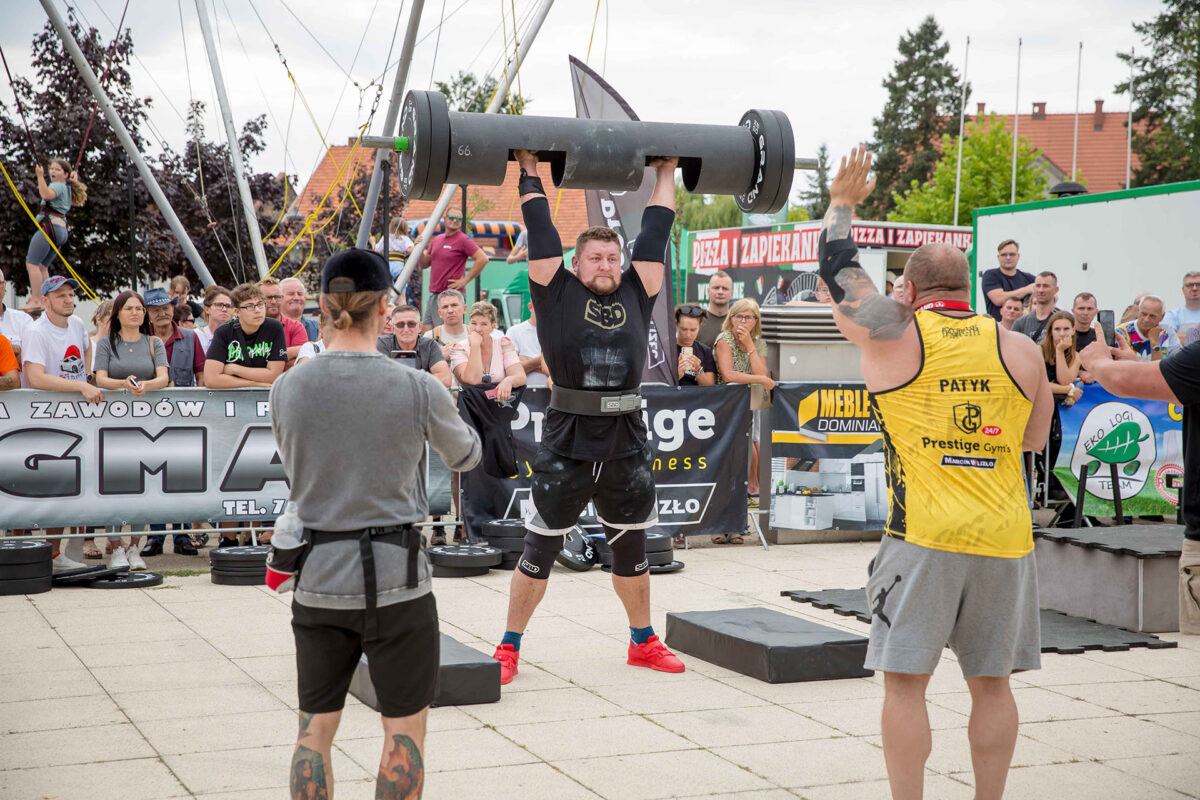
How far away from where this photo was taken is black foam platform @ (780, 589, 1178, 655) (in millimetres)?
6223

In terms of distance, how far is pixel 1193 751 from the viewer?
452cm

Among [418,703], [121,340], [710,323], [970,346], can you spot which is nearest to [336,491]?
[418,703]

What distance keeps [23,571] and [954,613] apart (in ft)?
20.3

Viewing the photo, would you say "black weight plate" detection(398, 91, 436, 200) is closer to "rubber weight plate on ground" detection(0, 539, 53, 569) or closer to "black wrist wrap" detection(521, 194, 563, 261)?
"black wrist wrap" detection(521, 194, 563, 261)

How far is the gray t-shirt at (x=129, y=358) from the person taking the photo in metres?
8.30

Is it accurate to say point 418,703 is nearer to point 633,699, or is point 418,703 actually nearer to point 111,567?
point 633,699

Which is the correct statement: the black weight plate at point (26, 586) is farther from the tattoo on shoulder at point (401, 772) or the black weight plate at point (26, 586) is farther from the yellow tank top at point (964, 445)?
the yellow tank top at point (964, 445)

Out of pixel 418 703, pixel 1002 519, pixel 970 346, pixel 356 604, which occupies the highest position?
pixel 970 346

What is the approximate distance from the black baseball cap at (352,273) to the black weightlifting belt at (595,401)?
2265mm

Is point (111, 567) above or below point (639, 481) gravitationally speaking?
below

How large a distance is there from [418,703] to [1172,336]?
412 inches

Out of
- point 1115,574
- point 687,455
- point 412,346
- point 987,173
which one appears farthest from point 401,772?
point 987,173

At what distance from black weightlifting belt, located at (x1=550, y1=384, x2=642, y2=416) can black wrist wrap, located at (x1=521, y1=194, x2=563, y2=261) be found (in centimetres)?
65

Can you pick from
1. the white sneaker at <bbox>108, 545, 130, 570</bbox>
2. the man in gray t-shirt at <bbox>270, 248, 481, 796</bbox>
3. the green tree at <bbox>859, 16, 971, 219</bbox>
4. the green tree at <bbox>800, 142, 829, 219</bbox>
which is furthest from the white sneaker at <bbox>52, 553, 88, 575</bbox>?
the green tree at <bbox>800, 142, 829, 219</bbox>
